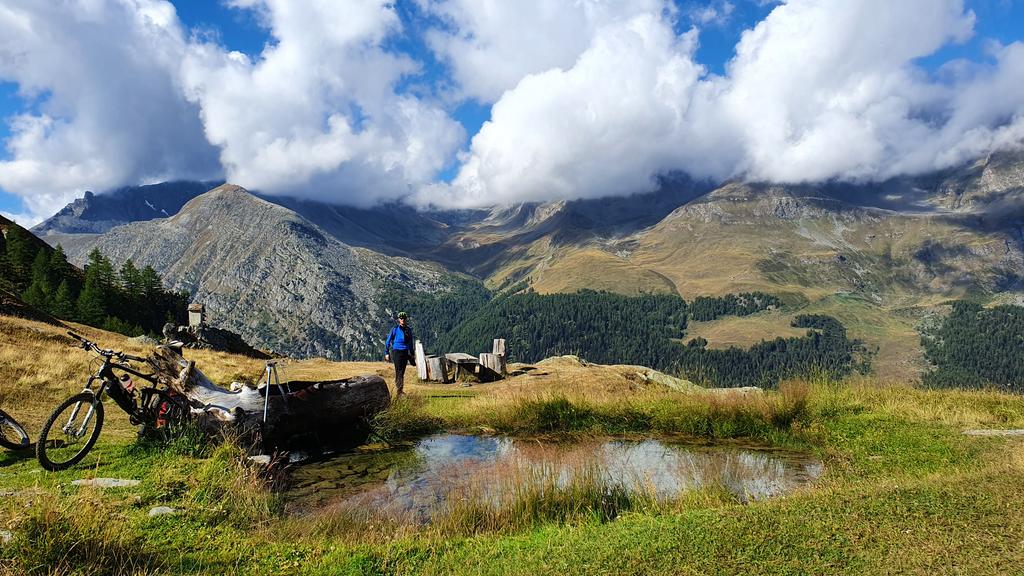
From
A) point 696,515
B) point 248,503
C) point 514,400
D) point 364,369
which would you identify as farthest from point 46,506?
point 364,369

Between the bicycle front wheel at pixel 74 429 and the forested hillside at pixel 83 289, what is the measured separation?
57.2 m

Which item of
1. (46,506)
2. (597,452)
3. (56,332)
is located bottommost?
(597,452)

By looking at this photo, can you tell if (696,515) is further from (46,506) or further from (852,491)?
(46,506)

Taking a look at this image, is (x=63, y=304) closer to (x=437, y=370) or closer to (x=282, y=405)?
(x=437, y=370)

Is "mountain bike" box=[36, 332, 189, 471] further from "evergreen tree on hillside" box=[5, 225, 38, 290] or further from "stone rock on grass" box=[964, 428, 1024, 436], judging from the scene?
"evergreen tree on hillside" box=[5, 225, 38, 290]

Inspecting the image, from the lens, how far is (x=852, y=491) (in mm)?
8641

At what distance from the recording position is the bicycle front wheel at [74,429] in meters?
10.8

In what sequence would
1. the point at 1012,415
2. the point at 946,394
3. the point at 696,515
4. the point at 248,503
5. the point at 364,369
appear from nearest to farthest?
the point at 696,515 → the point at 248,503 → the point at 1012,415 → the point at 946,394 → the point at 364,369

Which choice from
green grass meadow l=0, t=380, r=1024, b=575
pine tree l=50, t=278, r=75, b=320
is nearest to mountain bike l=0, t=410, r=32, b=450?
green grass meadow l=0, t=380, r=1024, b=575

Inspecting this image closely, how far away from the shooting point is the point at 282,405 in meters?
13.9

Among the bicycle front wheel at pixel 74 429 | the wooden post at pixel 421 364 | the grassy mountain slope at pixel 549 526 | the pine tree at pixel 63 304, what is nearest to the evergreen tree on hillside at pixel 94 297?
the pine tree at pixel 63 304

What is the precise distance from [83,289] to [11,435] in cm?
8325

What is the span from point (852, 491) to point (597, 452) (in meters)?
6.74

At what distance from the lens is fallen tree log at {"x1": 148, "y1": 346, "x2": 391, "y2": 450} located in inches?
503
